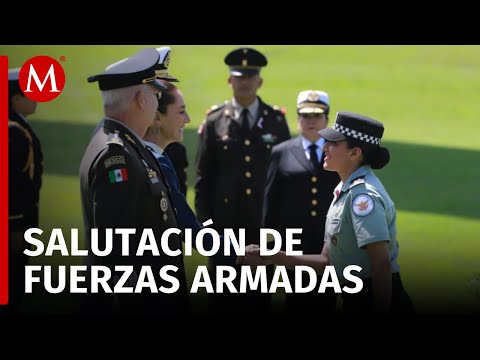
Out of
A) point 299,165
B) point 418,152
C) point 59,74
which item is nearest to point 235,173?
point 299,165

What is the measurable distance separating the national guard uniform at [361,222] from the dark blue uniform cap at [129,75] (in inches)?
42.5

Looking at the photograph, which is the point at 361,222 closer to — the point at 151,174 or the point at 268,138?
the point at 151,174

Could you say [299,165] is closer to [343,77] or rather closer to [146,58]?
[146,58]

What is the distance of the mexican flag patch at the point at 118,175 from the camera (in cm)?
508

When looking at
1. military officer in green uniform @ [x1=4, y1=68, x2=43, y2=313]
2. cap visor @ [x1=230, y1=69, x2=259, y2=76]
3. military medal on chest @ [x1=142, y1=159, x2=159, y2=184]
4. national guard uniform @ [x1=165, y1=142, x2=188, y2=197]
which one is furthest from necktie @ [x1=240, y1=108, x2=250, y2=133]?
military medal on chest @ [x1=142, y1=159, x2=159, y2=184]

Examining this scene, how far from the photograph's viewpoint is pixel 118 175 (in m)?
5.10

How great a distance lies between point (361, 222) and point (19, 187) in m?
2.84

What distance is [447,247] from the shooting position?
430 inches

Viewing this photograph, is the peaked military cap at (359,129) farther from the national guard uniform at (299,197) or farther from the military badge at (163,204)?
the national guard uniform at (299,197)

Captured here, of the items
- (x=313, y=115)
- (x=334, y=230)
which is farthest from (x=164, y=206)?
(x=313, y=115)

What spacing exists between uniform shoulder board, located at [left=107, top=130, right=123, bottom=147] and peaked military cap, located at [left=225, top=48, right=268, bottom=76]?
12.7ft

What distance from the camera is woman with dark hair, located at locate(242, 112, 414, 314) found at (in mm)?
5473

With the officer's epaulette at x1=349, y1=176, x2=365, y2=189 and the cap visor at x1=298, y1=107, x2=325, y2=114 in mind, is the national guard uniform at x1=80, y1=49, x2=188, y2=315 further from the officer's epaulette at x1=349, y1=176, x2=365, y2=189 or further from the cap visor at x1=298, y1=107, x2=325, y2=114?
the cap visor at x1=298, y1=107, x2=325, y2=114

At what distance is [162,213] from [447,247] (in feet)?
20.3
